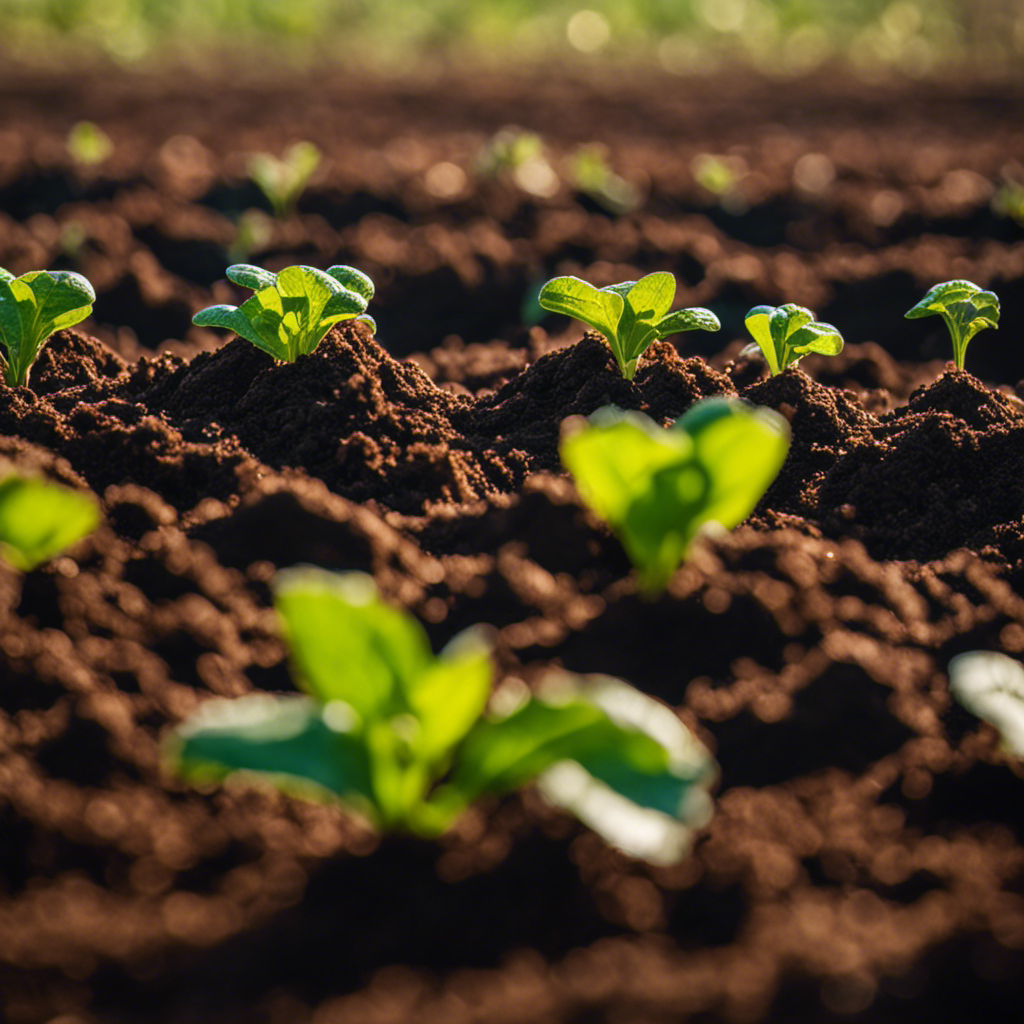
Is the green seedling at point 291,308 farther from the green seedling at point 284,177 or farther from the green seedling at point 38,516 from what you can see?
the green seedling at point 284,177

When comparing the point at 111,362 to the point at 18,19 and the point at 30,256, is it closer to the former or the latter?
the point at 30,256

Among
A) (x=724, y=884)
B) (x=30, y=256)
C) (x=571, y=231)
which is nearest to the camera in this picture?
(x=724, y=884)

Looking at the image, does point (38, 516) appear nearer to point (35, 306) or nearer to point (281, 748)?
point (281, 748)

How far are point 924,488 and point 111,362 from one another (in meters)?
2.11

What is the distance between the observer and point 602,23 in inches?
560

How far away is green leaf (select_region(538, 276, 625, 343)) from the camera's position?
7.82 ft

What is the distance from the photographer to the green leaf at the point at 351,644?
1.17m

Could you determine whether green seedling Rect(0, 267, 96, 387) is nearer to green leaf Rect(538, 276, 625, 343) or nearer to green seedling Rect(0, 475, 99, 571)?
green seedling Rect(0, 475, 99, 571)

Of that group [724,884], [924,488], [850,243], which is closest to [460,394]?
[924,488]

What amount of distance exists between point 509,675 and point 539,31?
1419 centimetres

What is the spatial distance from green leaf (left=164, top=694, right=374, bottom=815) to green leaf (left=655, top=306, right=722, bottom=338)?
1.49 m

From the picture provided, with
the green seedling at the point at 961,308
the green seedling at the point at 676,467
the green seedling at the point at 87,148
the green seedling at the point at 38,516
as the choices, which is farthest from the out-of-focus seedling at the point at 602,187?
the green seedling at the point at 38,516

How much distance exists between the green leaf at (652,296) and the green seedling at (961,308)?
678 mm

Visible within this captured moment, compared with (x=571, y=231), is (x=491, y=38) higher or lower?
higher
